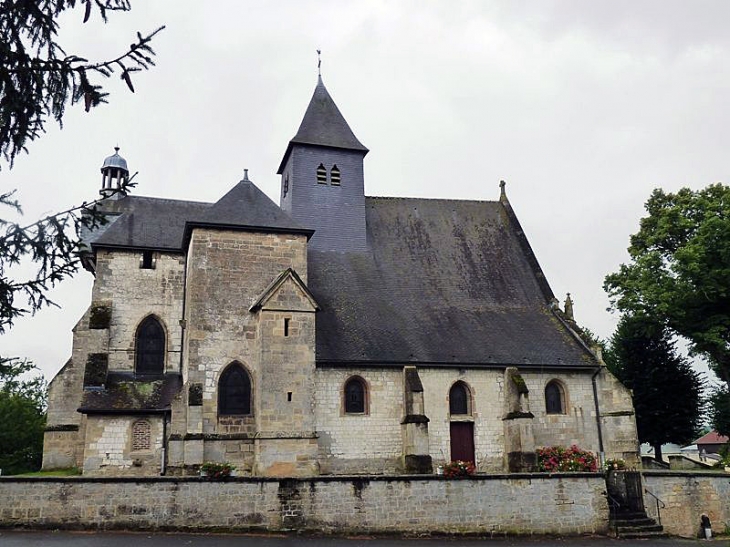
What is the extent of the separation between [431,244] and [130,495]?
54.3 ft

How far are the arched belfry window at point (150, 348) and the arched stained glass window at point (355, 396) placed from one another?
6.57 meters

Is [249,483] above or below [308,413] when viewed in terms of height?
below

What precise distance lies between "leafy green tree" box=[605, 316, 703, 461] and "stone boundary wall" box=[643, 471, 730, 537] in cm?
1122

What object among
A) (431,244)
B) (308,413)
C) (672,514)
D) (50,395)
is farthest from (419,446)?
(50,395)

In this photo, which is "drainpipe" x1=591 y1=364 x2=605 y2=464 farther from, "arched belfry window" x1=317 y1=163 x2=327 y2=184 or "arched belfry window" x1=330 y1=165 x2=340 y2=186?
"arched belfry window" x1=317 y1=163 x2=327 y2=184

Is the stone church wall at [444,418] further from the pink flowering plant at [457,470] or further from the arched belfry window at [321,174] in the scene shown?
the arched belfry window at [321,174]

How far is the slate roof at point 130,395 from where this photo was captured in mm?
20855

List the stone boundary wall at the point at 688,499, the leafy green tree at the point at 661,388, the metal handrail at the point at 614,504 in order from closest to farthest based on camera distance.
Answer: the metal handrail at the point at 614,504, the stone boundary wall at the point at 688,499, the leafy green tree at the point at 661,388

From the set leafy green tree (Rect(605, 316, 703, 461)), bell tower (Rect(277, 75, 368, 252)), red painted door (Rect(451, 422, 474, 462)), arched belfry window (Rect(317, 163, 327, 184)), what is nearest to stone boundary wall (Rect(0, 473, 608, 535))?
red painted door (Rect(451, 422, 474, 462))

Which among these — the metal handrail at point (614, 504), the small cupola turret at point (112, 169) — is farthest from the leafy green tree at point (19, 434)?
the metal handrail at point (614, 504)

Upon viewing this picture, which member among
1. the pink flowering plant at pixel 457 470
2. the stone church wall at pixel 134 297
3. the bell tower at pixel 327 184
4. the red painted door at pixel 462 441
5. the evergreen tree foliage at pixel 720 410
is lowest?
the pink flowering plant at pixel 457 470

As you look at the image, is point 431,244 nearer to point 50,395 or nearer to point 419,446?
point 419,446

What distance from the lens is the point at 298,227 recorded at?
22.6 m

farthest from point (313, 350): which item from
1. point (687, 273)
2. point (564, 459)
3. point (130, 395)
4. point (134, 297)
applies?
point (687, 273)
